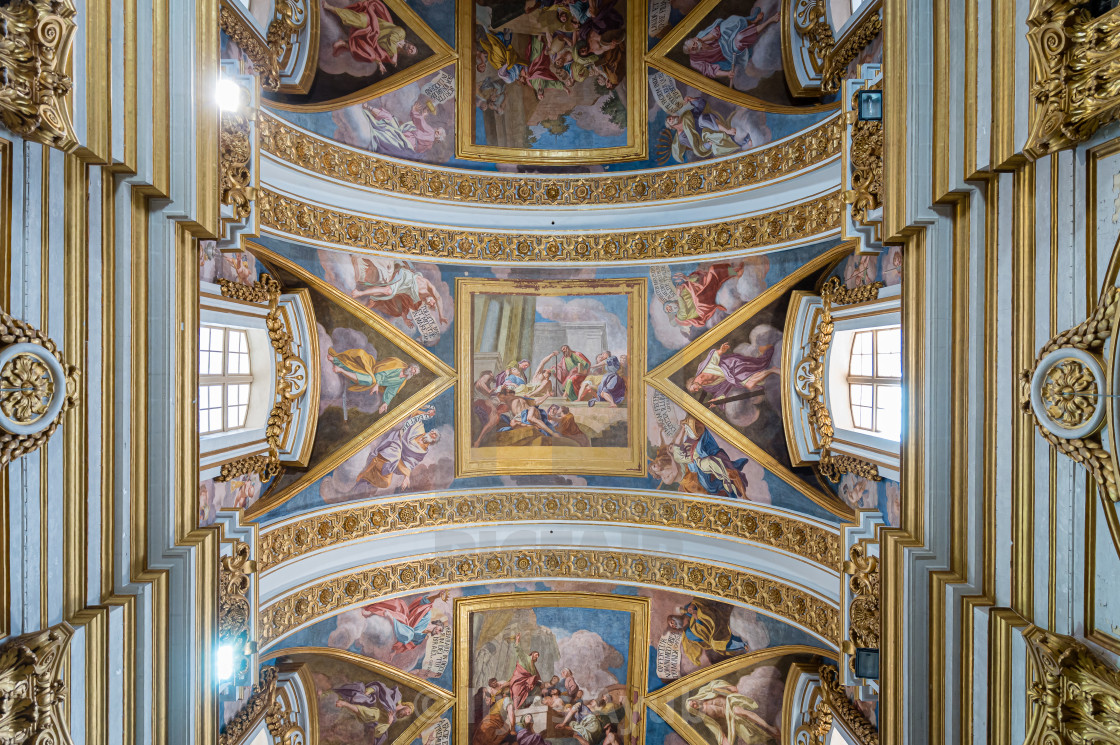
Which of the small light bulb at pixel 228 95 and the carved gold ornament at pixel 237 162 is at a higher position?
the small light bulb at pixel 228 95

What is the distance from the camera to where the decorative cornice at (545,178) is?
25.0 ft

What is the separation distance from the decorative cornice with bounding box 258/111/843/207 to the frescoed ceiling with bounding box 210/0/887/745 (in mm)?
41

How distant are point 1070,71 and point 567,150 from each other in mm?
6537

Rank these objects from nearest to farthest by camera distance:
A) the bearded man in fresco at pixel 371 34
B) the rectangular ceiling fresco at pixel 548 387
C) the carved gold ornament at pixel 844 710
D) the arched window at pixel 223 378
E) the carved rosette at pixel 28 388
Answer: the carved rosette at pixel 28 388 → the carved gold ornament at pixel 844 710 → the arched window at pixel 223 378 → the bearded man in fresco at pixel 371 34 → the rectangular ceiling fresco at pixel 548 387

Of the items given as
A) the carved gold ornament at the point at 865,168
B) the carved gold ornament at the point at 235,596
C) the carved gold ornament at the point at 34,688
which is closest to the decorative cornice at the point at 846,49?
the carved gold ornament at the point at 865,168

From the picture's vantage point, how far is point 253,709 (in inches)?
290

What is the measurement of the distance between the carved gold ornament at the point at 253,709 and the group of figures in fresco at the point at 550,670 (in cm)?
78

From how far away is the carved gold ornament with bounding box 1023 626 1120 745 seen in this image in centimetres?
371

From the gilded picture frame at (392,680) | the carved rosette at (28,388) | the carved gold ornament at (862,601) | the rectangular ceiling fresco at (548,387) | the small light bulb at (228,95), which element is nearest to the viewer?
the carved rosette at (28,388)

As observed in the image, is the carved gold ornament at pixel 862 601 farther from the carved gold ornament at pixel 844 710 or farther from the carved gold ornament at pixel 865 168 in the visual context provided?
the carved gold ornament at pixel 865 168

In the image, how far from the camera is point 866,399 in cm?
795

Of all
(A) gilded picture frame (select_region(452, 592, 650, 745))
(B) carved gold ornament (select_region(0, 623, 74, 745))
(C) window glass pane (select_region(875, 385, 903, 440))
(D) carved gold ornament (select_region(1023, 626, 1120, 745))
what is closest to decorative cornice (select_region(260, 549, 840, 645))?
(A) gilded picture frame (select_region(452, 592, 650, 745))

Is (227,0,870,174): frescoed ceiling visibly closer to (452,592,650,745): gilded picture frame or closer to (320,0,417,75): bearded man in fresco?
(320,0,417,75): bearded man in fresco

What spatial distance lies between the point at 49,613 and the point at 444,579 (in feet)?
17.9
